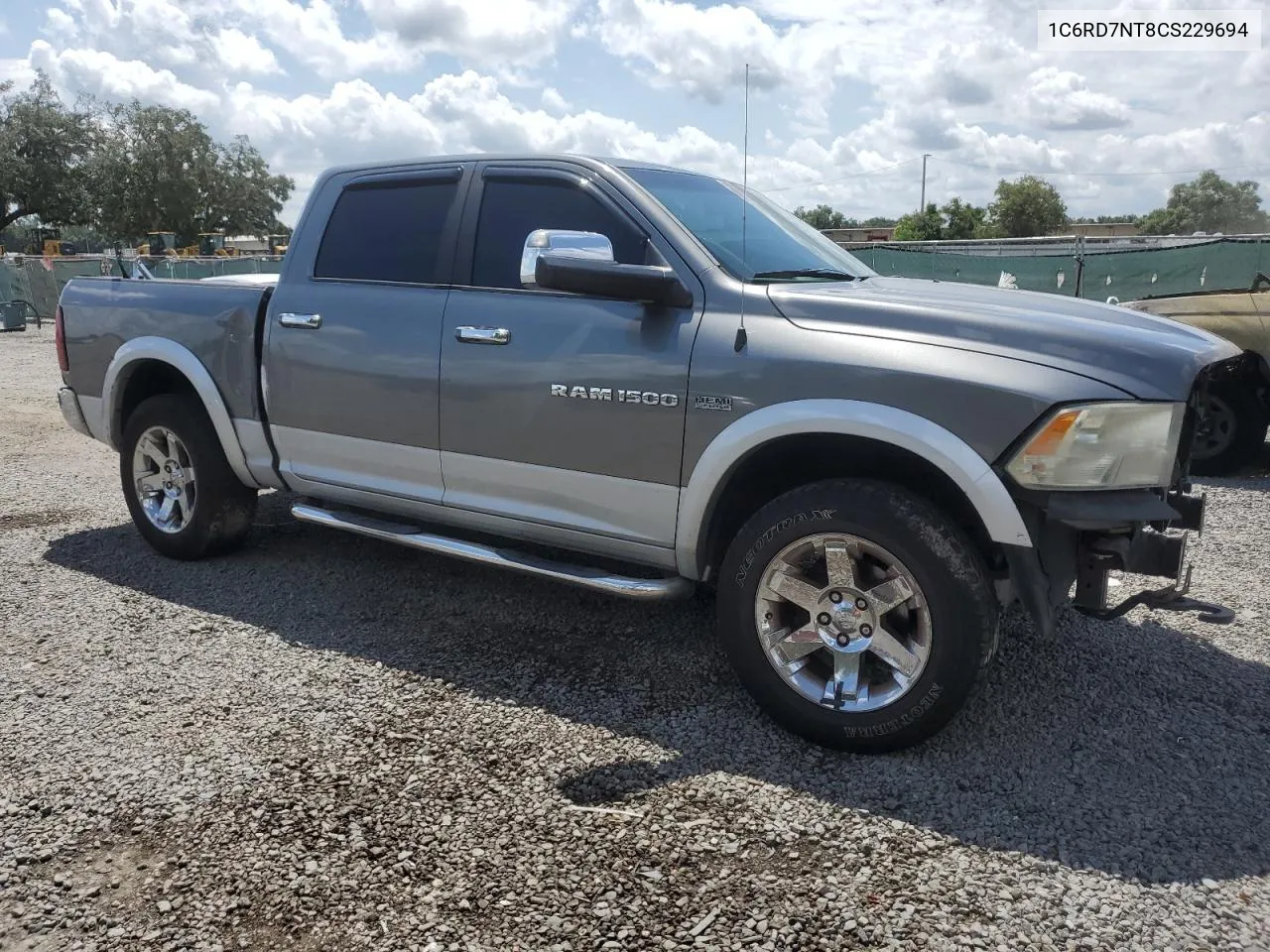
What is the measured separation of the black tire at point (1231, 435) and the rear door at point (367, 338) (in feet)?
17.7

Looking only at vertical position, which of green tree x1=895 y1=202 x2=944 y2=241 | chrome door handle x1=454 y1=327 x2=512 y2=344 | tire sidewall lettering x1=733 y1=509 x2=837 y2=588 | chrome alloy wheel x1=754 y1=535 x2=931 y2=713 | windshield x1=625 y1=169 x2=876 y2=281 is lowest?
chrome alloy wheel x1=754 y1=535 x2=931 y2=713

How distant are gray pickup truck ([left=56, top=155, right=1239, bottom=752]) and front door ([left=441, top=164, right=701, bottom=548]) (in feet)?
0.04

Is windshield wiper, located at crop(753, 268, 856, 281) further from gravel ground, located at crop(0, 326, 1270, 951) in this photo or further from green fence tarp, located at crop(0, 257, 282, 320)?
green fence tarp, located at crop(0, 257, 282, 320)

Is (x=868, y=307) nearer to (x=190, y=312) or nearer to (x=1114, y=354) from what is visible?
(x=1114, y=354)

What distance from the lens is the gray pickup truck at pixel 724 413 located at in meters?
3.00

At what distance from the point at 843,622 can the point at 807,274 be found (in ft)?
4.78

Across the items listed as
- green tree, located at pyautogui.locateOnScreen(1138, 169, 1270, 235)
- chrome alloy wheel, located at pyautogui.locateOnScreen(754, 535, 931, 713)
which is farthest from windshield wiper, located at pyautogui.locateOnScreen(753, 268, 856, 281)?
green tree, located at pyautogui.locateOnScreen(1138, 169, 1270, 235)

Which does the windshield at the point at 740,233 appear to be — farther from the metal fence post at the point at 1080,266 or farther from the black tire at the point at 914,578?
the metal fence post at the point at 1080,266

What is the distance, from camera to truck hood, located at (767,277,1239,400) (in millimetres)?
2955

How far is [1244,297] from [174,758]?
768 centimetres

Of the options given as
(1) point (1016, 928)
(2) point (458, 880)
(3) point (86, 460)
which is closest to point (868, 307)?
(1) point (1016, 928)

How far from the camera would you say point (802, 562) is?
3.35m

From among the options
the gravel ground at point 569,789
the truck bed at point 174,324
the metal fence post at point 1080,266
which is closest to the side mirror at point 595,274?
the gravel ground at point 569,789

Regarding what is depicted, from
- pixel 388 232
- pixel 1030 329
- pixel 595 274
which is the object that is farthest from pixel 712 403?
pixel 388 232
